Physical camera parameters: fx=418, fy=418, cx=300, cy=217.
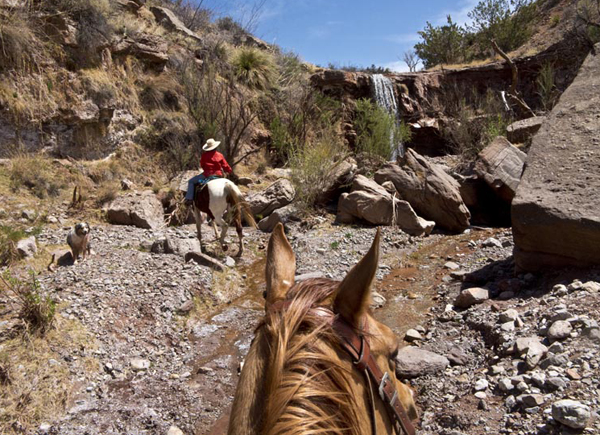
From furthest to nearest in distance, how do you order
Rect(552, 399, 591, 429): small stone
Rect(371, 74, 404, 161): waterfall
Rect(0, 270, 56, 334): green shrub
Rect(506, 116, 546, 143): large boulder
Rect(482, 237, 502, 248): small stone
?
Rect(371, 74, 404, 161): waterfall
Rect(506, 116, 546, 143): large boulder
Rect(482, 237, 502, 248): small stone
Rect(0, 270, 56, 334): green shrub
Rect(552, 399, 591, 429): small stone

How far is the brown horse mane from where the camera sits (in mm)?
1014

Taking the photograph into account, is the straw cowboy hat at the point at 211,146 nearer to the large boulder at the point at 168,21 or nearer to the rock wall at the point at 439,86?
the rock wall at the point at 439,86

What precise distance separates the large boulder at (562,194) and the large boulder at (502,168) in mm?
2983

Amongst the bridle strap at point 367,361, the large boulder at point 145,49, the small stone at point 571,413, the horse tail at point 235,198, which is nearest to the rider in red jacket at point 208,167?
the horse tail at point 235,198

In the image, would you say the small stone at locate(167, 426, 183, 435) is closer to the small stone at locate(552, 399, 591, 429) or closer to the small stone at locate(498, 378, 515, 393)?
the small stone at locate(498, 378, 515, 393)

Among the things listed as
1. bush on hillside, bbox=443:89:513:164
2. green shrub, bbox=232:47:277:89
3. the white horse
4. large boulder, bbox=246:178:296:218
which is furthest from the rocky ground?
green shrub, bbox=232:47:277:89

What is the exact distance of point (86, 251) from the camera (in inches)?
261

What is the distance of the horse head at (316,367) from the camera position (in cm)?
103

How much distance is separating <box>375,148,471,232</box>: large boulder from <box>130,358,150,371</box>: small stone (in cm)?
662

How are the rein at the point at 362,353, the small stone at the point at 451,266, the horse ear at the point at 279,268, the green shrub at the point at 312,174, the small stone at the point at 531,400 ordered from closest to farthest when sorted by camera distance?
the rein at the point at 362,353, the horse ear at the point at 279,268, the small stone at the point at 531,400, the small stone at the point at 451,266, the green shrub at the point at 312,174

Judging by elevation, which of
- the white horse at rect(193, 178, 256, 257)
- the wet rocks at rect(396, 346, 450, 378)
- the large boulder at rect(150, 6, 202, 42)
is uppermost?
the large boulder at rect(150, 6, 202, 42)

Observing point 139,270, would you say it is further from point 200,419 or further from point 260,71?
point 260,71

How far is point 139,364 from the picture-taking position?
15.1ft

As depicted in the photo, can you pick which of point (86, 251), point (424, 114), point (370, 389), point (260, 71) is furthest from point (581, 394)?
point (424, 114)
